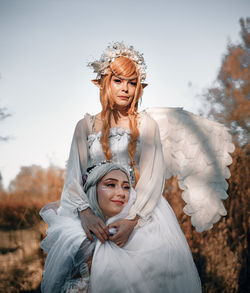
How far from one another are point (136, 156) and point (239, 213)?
6.61ft

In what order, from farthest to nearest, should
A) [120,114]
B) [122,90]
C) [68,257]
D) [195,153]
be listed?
[195,153] < [120,114] < [122,90] < [68,257]

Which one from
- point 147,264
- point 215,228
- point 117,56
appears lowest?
point 215,228

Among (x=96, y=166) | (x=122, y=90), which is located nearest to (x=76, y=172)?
(x=96, y=166)

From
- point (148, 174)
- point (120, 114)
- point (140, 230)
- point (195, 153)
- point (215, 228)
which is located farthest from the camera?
point (215, 228)

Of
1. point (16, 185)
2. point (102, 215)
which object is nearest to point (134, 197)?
point (102, 215)

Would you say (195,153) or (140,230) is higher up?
(195,153)

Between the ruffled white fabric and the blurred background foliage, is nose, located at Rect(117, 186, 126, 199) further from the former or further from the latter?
the blurred background foliage

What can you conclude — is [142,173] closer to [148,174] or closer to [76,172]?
[148,174]

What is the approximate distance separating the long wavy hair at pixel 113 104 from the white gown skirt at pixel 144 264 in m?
0.39

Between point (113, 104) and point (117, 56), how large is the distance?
12.4 inches

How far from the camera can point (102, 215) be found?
5.16ft

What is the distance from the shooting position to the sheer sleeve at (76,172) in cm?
162

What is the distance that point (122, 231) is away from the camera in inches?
57.7

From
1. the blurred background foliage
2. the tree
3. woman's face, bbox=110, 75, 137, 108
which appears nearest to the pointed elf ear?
woman's face, bbox=110, 75, 137, 108
